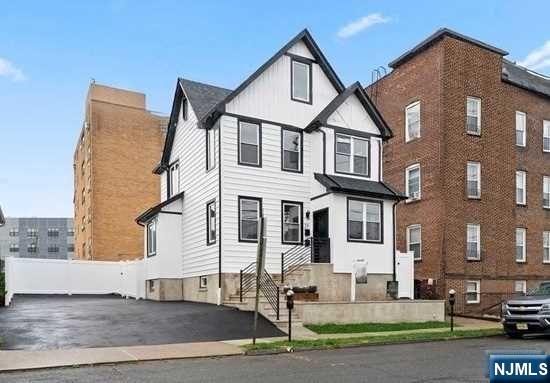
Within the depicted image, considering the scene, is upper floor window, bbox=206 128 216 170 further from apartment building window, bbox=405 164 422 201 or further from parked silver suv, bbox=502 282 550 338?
parked silver suv, bbox=502 282 550 338

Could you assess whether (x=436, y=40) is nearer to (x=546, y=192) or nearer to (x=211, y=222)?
(x=546, y=192)

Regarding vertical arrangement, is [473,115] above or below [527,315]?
above

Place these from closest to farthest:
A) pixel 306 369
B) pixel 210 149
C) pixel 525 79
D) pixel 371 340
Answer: pixel 306 369
pixel 371 340
pixel 210 149
pixel 525 79

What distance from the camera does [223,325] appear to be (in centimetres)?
1658

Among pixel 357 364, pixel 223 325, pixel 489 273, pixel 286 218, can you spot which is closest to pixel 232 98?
pixel 286 218

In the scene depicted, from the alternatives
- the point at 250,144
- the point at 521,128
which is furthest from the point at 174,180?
the point at 521,128

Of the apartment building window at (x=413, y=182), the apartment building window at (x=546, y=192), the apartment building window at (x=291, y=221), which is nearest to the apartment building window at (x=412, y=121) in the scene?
the apartment building window at (x=413, y=182)

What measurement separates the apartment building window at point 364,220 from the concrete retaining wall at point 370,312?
346cm

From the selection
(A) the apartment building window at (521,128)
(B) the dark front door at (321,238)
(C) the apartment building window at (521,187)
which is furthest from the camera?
(A) the apartment building window at (521,128)

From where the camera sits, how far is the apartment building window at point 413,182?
94.6ft

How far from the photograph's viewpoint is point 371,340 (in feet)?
50.0

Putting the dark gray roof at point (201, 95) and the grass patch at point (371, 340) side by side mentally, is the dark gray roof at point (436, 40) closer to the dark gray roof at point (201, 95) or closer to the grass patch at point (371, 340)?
the dark gray roof at point (201, 95)

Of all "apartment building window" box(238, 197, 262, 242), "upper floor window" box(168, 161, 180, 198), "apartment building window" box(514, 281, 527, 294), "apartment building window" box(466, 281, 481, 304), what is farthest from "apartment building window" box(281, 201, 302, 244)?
"apartment building window" box(514, 281, 527, 294)

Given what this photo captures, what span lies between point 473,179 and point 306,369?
2000 cm
